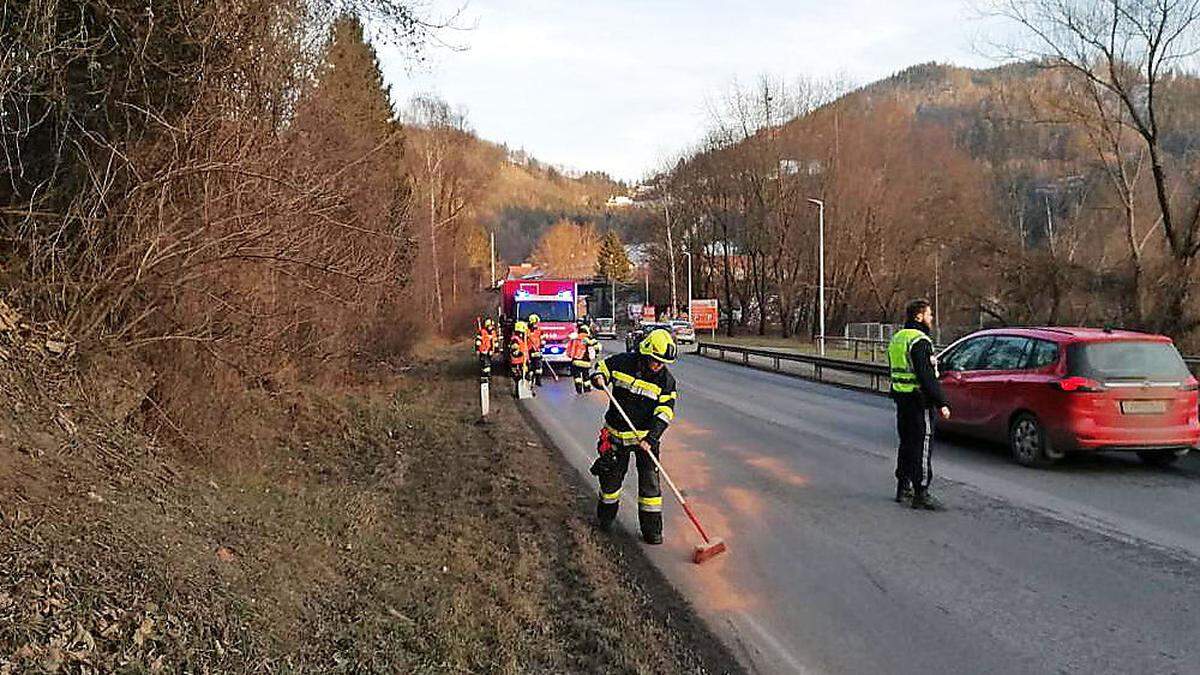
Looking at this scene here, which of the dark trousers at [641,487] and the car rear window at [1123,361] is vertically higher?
the car rear window at [1123,361]

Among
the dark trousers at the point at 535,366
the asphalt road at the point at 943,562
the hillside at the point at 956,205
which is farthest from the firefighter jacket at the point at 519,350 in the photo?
the hillside at the point at 956,205

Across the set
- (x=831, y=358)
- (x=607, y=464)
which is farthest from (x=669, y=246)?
(x=607, y=464)

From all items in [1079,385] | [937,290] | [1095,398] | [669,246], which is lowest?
[1095,398]

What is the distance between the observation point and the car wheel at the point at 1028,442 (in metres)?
10.4

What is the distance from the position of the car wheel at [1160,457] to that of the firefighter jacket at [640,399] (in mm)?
6147

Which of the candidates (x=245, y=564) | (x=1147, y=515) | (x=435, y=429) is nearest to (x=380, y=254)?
(x=435, y=429)

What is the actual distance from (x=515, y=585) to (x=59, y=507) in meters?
2.76

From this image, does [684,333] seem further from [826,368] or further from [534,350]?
[534,350]

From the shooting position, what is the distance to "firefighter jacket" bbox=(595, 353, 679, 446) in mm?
7633

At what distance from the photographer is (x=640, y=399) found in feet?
25.2

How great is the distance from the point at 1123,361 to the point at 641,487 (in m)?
5.90

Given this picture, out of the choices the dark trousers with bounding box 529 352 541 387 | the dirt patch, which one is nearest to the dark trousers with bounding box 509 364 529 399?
the dark trousers with bounding box 529 352 541 387

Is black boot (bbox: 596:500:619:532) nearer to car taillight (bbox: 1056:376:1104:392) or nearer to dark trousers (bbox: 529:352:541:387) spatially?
car taillight (bbox: 1056:376:1104:392)

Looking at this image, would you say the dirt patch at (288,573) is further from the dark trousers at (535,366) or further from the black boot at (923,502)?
the dark trousers at (535,366)
